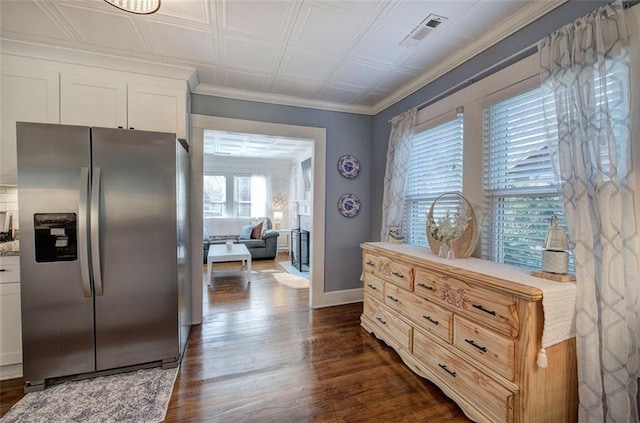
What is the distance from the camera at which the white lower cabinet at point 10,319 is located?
80.0 inches

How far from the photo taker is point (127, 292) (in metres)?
2.09

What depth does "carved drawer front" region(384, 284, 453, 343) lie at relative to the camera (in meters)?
1.93

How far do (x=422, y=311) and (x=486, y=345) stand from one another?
1.78 feet

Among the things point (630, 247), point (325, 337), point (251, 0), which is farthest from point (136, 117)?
point (630, 247)

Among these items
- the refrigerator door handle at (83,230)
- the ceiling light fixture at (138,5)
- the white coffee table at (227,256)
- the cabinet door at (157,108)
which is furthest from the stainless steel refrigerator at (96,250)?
the white coffee table at (227,256)

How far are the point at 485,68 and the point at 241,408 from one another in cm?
308

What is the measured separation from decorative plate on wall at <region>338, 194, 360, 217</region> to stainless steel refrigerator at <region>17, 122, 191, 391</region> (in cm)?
210

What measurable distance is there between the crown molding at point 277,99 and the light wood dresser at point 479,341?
217cm

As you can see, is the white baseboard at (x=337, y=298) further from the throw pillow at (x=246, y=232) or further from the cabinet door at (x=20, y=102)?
the throw pillow at (x=246, y=232)

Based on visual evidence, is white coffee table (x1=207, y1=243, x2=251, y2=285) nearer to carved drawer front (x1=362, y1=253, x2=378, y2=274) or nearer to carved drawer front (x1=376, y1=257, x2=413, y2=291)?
carved drawer front (x1=362, y1=253, x2=378, y2=274)

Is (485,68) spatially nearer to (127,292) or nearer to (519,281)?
(519,281)

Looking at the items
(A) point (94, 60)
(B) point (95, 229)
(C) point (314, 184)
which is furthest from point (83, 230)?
(C) point (314, 184)

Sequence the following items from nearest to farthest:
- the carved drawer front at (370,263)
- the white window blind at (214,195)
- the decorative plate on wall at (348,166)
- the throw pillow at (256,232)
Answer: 1. the carved drawer front at (370,263)
2. the decorative plate on wall at (348,166)
3. the throw pillow at (256,232)
4. the white window blind at (214,195)

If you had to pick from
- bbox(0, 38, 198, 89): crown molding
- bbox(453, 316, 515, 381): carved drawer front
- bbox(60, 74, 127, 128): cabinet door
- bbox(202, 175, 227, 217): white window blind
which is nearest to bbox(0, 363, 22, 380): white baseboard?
bbox(60, 74, 127, 128): cabinet door
